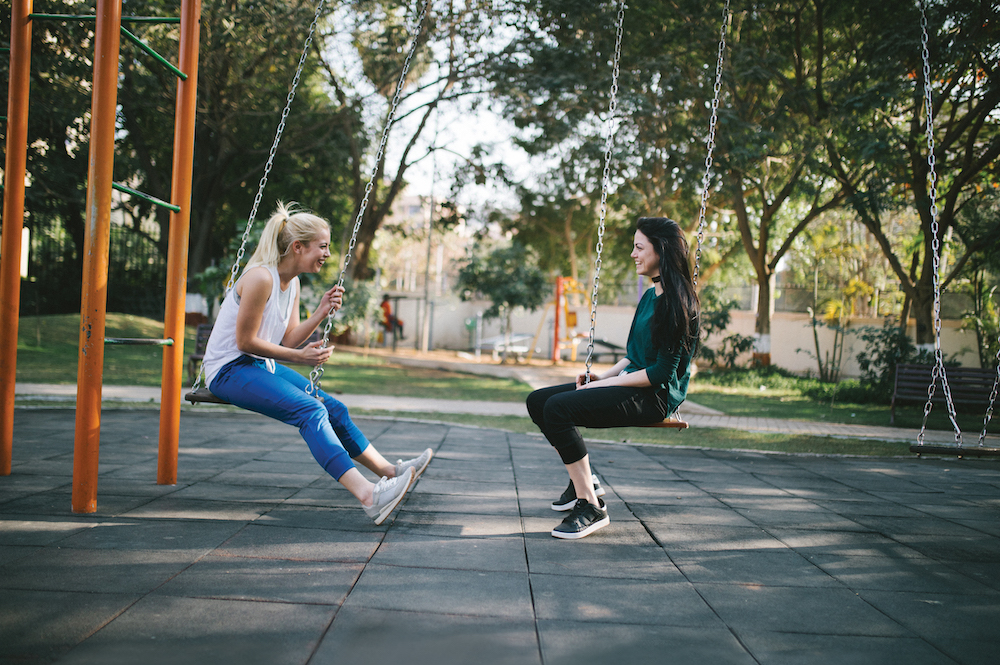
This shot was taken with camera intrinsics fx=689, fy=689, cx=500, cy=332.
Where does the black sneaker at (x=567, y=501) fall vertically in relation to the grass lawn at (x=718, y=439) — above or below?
above

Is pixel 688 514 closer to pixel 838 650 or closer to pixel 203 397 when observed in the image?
pixel 838 650

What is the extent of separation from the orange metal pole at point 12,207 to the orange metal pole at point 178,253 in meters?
0.86

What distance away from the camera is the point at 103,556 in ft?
8.83

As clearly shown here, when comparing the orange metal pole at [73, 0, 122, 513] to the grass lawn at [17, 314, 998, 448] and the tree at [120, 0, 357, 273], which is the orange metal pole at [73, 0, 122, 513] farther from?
Answer: the tree at [120, 0, 357, 273]

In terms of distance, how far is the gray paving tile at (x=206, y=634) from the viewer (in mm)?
1909

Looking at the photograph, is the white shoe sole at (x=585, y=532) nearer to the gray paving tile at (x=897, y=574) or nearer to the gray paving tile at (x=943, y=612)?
the gray paving tile at (x=897, y=574)

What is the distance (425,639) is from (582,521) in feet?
4.56

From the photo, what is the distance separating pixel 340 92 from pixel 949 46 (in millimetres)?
11816

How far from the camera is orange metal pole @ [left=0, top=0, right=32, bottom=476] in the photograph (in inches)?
153

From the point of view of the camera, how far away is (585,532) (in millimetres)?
3295

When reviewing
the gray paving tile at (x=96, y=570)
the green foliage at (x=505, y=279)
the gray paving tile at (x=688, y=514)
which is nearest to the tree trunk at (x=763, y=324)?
the green foliage at (x=505, y=279)

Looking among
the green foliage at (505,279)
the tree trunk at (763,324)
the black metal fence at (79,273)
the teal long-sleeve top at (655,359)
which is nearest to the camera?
the teal long-sleeve top at (655,359)

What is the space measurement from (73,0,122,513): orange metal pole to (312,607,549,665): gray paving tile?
178 cm

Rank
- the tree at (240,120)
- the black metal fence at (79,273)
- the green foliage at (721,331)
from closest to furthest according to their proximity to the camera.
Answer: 1. the tree at (240,120)
2. the green foliage at (721,331)
3. the black metal fence at (79,273)
